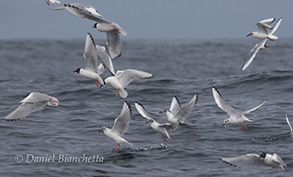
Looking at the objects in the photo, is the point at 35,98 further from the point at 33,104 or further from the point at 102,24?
the point at 102,24

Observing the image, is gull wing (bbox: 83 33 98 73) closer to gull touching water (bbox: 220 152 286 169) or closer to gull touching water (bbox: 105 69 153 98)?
gull touching water (bbox: 105 69 153 98)

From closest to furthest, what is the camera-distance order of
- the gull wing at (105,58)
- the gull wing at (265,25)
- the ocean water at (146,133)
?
1. the ocean water at (146,133)
2. the gull wing at (105,58)
3. the gull wing at (265,25)

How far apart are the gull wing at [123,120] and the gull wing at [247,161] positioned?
2582 millimetres

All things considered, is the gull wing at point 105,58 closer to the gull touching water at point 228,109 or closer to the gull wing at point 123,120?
the gull wing at point 123,120

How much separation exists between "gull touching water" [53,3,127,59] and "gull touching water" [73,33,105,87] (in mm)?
698

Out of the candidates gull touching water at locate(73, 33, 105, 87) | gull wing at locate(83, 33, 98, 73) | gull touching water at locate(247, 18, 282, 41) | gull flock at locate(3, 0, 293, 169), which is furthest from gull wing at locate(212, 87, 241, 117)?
gull touching water at locate(247, 18, 282, 41)

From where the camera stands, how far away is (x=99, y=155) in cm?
1295

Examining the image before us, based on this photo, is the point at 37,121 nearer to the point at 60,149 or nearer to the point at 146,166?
the point at 60,149

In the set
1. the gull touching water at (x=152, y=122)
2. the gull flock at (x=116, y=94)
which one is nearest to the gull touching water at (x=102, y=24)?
the gull flock at (x=116, y=94)

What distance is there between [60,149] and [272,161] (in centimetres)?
566

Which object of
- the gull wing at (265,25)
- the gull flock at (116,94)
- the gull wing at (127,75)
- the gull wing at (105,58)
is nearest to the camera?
the gull flock at (116,94)

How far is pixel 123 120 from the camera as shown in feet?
40.1

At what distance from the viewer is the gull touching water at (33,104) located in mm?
12609

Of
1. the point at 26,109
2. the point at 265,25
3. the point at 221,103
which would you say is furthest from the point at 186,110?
the point at 265,25
